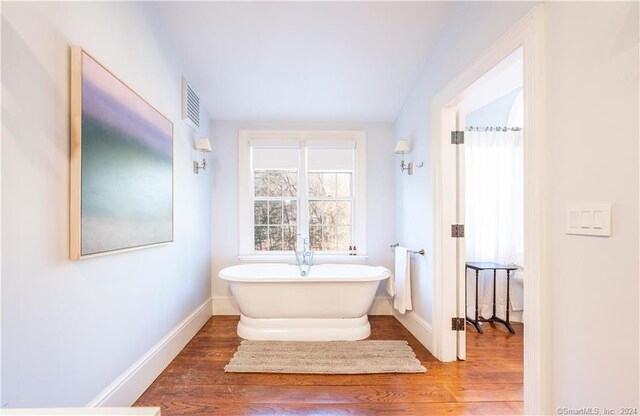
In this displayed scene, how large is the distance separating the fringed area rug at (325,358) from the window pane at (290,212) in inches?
57.4

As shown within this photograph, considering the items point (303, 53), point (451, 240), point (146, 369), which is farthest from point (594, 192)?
point (146, 369)

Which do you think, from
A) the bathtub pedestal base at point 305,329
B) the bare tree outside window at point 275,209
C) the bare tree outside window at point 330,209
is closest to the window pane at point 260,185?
the bare tree outside window at point 275,209

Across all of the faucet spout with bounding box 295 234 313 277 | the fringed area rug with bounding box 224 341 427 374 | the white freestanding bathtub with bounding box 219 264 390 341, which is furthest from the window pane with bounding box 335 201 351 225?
the fringed area rug with bounding box 224 341 427 374

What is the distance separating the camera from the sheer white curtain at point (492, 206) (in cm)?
330

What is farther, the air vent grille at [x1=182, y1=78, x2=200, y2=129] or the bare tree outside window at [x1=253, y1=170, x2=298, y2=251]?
the bare tree outside window at [x1=253, y1=170, x2=298, y2=251]

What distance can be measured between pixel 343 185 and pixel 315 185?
1.15 ft

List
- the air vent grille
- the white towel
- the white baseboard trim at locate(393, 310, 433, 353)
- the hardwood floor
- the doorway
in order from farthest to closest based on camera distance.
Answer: the doorway → the white towel → the air vent grille → the white baseboard trim at locate(393, 310, 433, 353) → the hardwood floor

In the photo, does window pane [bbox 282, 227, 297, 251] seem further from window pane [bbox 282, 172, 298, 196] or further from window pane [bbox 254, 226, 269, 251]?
window pane [bbox 282, 172, 298, 196]

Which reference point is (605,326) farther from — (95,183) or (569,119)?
(95,183)

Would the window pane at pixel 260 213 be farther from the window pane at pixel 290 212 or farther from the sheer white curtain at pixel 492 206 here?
the sheer white curtain at pixel 492 206

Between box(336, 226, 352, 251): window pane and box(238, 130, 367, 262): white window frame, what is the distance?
87 millimetres

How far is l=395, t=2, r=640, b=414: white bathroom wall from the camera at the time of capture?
1.02 m

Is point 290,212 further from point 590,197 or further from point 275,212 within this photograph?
point 590,197

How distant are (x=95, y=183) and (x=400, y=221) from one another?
2796 millimetres
